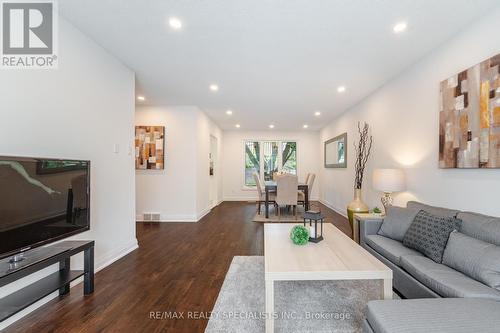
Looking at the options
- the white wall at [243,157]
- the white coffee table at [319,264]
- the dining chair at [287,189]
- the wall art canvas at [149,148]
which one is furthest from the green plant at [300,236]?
the white wall at [243,157]

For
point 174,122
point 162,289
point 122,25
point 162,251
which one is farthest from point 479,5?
point 174,122

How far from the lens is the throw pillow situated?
1824 millimetres

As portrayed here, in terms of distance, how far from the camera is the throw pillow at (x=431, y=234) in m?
1.82

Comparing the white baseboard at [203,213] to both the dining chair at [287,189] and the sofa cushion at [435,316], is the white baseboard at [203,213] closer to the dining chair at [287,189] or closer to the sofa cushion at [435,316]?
the dining chair at [287,189]

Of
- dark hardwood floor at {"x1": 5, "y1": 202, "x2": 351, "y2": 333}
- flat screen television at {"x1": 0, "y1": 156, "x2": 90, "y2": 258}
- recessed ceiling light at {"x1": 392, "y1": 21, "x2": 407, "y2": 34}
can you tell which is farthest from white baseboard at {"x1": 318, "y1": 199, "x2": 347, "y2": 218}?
flat screen television at {"x1": 0, "y1": 156, "x2": 90, "y2": 258}

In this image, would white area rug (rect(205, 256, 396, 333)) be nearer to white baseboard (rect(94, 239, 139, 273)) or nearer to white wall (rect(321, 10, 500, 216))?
white wall (rect(321, 10, 500, 216))

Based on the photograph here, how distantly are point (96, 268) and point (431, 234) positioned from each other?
11.3 ft

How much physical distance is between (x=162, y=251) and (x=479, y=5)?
435cm

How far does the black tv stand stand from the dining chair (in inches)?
147

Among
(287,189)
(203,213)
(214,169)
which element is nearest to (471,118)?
(287,189)

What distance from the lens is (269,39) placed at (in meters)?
2.37

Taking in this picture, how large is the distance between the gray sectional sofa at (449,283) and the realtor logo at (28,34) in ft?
10.3

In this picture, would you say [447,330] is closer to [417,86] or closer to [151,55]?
[417,86]

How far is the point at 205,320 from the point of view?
1685 mm
